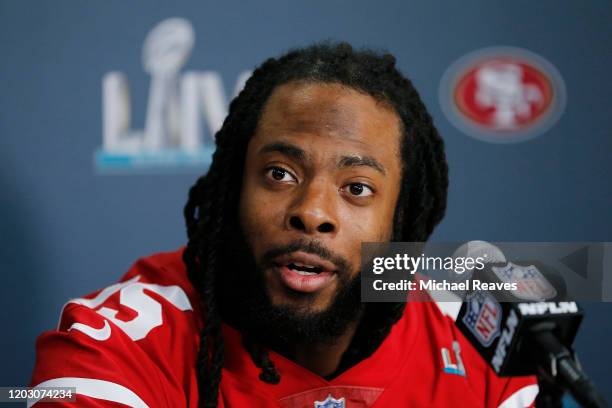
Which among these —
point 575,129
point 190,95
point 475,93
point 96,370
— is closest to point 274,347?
point 96,370

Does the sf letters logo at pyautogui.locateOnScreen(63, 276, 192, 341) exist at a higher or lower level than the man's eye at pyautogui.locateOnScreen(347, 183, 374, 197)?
lower

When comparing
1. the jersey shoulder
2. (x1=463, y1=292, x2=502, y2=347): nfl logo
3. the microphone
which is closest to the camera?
the microphone

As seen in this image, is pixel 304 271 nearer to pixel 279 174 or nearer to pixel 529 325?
pixel 279 174

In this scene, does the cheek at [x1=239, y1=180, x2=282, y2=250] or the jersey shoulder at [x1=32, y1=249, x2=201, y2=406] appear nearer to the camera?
the jersey shoulder at [x1=32, y1=249, x2=201, y2=406]

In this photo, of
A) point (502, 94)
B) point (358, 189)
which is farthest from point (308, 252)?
point (502, 94)

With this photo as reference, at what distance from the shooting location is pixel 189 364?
2.95 feet

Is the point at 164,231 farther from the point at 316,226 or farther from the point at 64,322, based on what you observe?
the point at 316,226

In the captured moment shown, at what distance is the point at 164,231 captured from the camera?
4.84 feet

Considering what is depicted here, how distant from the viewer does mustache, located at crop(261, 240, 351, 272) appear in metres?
0.85

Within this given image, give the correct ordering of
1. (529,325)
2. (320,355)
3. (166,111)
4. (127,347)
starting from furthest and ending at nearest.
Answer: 1. (166,111)
2. (320,355)
3. (127,347)
4. (529,325)

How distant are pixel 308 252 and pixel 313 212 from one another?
57 millimetres

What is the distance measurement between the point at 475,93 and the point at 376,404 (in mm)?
847

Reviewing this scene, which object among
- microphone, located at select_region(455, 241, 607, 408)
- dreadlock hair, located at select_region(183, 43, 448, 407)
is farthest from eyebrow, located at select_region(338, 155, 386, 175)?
microphone, located at select_region(455, 241, 607, 408)

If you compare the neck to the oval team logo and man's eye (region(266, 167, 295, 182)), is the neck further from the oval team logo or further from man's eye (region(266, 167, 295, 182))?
the oval team logo
